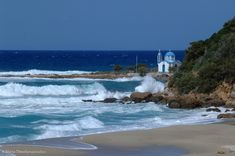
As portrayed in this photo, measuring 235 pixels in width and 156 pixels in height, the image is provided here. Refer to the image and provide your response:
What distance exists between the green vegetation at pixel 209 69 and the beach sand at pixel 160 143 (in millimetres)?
12962

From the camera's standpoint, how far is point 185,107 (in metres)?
34.2

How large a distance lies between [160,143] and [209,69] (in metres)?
18.1

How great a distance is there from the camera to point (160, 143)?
66.0 feet

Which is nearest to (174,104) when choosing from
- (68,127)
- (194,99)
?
(194,99)

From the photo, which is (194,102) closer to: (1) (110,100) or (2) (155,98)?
(2) (155,98)

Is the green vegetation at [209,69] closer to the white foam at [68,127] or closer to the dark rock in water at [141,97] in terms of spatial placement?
the dark rock in water at [141,97]

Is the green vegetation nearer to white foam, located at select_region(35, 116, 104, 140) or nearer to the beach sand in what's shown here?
white foam, located at select_region(35, 116, 104, 140)

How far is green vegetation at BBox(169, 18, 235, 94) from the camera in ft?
121

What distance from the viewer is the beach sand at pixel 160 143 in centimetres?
1806

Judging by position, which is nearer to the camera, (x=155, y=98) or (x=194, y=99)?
(x=194, y=99)

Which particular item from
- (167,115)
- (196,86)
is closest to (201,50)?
(196,86)

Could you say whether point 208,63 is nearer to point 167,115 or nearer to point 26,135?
point 167,115

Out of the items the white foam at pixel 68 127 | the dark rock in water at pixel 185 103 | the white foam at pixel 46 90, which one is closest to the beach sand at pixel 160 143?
the white foam at pixel 68 127

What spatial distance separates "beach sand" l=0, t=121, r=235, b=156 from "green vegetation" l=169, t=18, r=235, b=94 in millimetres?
12962
